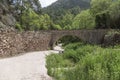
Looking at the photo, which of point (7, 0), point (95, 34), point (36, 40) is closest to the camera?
point (36, 40)

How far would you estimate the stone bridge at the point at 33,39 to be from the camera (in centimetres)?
3134

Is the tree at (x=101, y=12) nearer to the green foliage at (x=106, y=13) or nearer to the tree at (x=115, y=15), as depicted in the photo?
the green foliage at (x=106, y=13)

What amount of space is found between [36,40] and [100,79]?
34.1m

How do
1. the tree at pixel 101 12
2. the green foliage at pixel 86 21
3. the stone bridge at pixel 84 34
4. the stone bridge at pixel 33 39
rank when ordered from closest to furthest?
the stone bridge at pixel 33 39 < the stone bridge at pixel 84 34 < the tree at pixel 101 12 < the green foliage at pixel 86 21

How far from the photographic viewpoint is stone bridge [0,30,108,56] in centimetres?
3134

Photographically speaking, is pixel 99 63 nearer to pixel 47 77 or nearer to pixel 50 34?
pixel 47 77

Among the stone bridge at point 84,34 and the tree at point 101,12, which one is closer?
the stone bridge at point 84,34

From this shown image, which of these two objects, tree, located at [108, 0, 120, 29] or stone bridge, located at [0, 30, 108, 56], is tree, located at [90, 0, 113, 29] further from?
stone bridge, located at [0, 30, 108, 56]

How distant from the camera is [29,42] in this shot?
4275cm

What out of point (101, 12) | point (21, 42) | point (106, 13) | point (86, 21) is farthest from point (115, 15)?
point (21, 42)

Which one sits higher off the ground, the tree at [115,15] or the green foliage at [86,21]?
→ the tree at [115,15]

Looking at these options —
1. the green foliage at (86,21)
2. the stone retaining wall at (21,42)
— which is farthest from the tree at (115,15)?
the stone retaining wall at (21,42)

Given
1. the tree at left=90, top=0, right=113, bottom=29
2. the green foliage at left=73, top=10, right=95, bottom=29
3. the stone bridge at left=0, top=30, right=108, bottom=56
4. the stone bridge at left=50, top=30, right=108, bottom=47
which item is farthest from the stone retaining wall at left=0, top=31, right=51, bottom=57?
the green foliage at left=73, top=10, right=95, bottom=29

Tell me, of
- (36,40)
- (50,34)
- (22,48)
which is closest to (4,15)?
(50,34)
